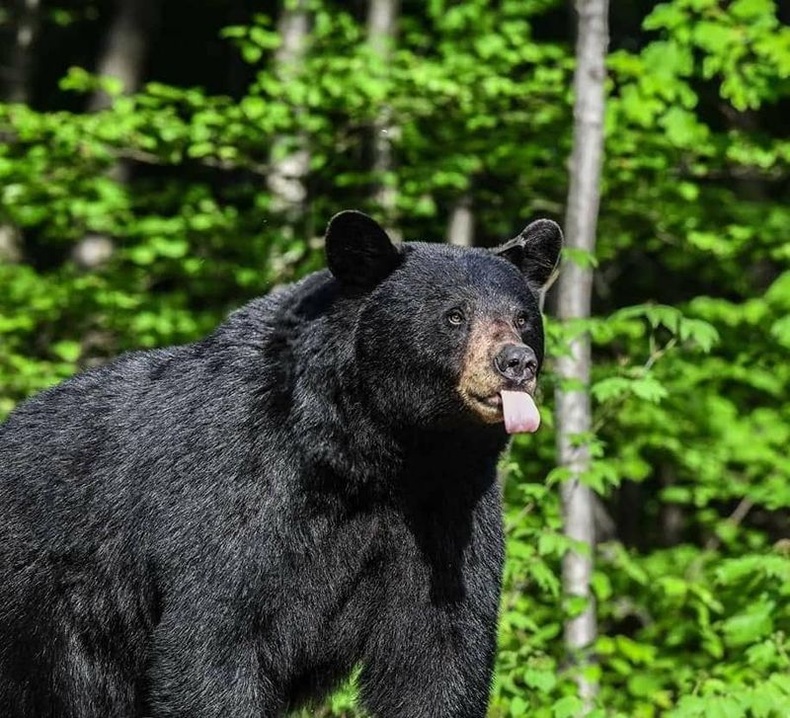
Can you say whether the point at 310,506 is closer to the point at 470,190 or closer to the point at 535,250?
the point at 535,250

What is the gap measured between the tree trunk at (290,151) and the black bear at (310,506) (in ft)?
16.0

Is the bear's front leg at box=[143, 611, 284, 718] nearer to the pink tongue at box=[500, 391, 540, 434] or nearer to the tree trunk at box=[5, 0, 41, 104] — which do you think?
the pink tongue at box=[500, 391, 540, 434]

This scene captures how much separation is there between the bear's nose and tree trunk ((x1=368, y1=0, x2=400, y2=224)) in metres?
5.74

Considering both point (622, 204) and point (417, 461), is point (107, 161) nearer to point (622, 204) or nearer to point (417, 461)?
point (622, 204)

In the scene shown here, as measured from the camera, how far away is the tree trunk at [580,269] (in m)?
7.03

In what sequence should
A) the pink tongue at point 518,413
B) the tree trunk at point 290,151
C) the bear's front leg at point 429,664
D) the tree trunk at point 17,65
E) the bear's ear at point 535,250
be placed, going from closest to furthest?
the pink tongue at point 518,413, the bear's front leg at point 429,664, the bear's ear at point 535,250, the tree trunk at point 290,151, the tree trunk at point 17,65

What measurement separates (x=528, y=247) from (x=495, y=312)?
48 cm

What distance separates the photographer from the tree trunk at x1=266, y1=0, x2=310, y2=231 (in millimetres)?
9586

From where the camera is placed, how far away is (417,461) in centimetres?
427

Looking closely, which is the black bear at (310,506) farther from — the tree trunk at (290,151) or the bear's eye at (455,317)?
the tree trunk at (290,151)

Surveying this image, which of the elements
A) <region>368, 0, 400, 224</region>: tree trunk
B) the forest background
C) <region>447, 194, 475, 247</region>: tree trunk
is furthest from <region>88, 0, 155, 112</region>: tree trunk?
<region>447, 194, 475, 247</region>: tree trunk

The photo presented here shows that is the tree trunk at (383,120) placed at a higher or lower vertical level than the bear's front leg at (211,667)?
higher

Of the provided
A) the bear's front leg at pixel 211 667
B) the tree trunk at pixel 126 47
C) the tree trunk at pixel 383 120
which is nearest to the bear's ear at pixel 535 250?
the bear's front leg at pixel 211 667

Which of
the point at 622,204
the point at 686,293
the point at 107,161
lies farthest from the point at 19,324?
the point at 686,293
